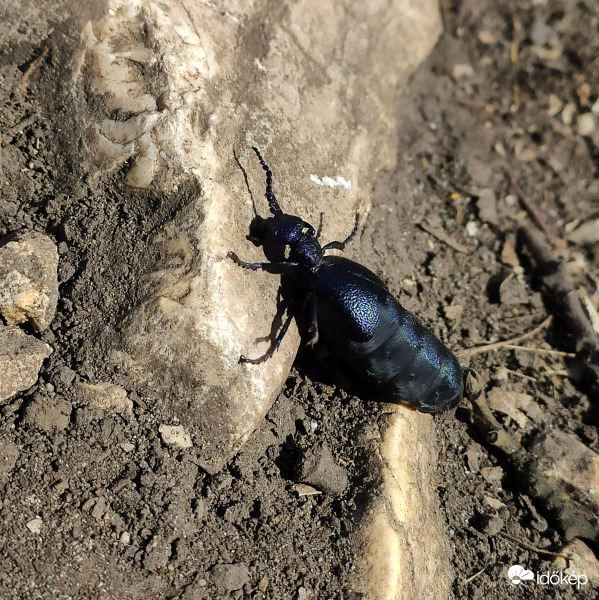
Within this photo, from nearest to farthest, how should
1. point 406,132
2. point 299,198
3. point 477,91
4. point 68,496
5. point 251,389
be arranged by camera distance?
point 68,496 → point 251,389 → point 299,198 → point 406,132 → point 477,91

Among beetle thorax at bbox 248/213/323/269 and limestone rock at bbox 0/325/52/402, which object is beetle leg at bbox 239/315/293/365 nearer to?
beetle thorax at bbox 248/213/323/269

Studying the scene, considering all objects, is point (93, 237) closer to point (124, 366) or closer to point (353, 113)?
point (124, 366)

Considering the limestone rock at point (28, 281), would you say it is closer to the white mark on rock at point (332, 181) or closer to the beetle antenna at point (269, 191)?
the beetle antenna at point (269, 191)

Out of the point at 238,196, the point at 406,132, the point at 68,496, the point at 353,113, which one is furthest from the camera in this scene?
the point at 406,132

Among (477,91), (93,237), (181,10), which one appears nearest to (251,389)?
(93,237)

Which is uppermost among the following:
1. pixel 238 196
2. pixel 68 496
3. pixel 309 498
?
pixel 238 196

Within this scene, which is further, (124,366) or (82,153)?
(82,153)

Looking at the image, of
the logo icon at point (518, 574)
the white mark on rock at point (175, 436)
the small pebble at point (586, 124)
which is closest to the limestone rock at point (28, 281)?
the white mark on rock at point (175, 436)
